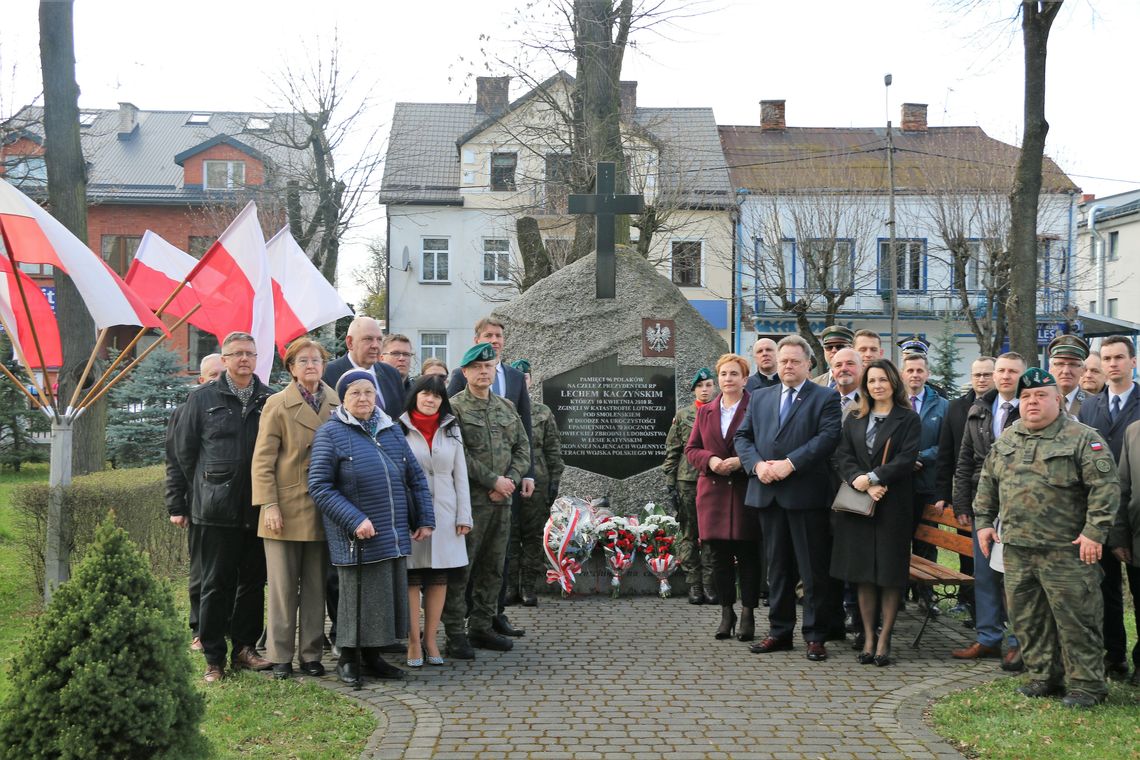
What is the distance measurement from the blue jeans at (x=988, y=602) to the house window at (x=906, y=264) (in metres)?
25.9

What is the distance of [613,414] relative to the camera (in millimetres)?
9469

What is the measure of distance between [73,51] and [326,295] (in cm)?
421

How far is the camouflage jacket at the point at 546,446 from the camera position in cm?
836

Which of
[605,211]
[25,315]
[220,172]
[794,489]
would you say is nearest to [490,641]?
[794,489]

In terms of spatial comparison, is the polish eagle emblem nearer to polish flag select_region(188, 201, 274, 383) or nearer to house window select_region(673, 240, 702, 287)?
polish flag select_region(188, 201, 274, 383)

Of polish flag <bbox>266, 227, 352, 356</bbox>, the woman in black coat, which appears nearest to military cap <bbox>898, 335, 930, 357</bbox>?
the woman in black coat

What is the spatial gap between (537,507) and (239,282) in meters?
2.96

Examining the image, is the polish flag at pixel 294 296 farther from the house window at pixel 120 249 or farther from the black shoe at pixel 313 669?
the house window at pixel 120 249

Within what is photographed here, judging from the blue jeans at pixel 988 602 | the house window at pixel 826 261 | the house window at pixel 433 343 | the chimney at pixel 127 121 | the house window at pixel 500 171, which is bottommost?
the blue jeans at pixel 988 602

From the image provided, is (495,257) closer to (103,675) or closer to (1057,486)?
(1057,486)

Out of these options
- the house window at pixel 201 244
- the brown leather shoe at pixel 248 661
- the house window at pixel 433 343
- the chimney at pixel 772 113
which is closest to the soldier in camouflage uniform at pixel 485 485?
the brown leather shoe at pixel 248 661

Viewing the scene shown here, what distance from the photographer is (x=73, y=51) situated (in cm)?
1107

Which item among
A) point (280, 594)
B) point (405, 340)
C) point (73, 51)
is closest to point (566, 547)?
point (405, 340)

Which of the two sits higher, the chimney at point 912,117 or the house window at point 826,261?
the chimney at point 912,117
